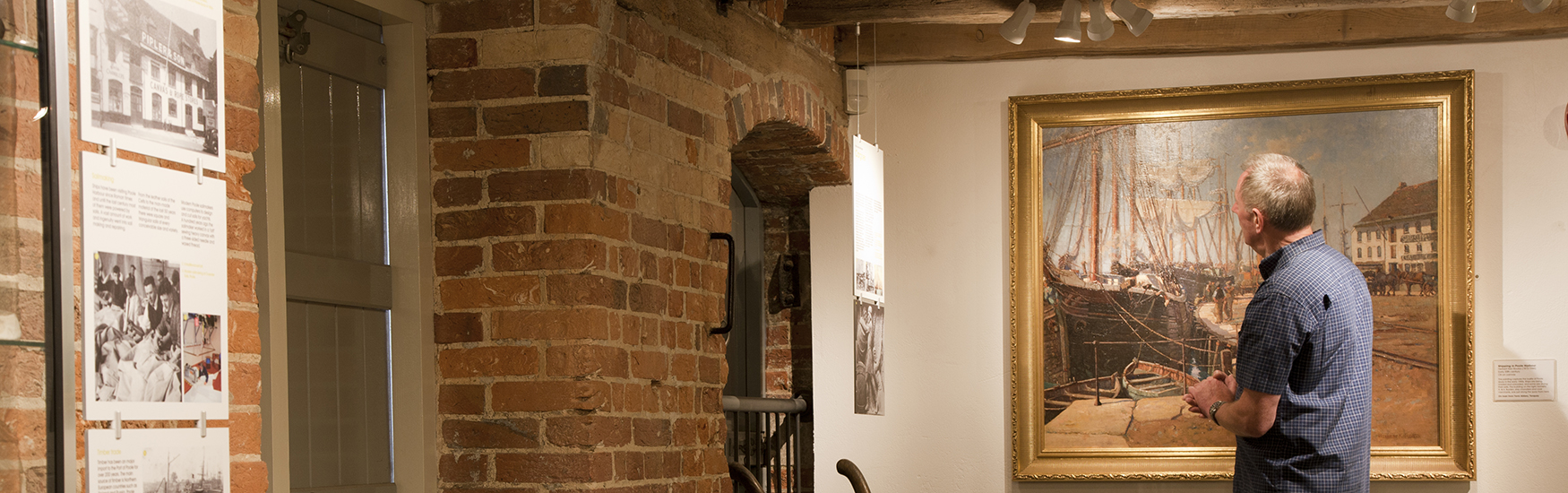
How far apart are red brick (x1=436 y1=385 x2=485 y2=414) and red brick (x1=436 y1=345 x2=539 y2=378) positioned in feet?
0.09

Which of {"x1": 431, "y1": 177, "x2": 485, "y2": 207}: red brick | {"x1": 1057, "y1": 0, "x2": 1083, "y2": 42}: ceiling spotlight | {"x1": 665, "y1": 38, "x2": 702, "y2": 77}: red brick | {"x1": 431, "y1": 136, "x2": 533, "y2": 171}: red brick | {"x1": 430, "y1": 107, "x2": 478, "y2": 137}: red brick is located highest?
{"x1": 1057, "y1": 0, "x2": 1083, "y2": 42}: ceiling spotlight

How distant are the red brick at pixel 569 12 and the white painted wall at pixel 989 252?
2.07 metres

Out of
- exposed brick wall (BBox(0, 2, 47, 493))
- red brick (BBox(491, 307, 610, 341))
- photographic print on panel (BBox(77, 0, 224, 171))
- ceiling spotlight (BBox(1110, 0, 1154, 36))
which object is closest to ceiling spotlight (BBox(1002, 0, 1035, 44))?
ceiling spotlight (BBox(1110, 0, 1154, 36))

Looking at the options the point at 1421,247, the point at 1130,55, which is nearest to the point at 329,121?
the point at 1130,55

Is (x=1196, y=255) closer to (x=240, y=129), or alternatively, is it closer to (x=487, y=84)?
(x=487, y=84)

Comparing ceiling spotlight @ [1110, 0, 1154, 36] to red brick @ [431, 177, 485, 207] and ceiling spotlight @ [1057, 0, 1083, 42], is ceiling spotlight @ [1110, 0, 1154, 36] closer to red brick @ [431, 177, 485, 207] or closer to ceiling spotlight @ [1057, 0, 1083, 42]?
ceiling spotlight @ [1057, 0, 1083, 42]

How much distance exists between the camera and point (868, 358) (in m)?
4.13

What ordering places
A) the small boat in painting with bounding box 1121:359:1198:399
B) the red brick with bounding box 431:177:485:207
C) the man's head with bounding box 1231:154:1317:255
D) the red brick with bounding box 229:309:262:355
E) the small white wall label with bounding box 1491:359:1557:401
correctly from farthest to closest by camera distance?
the small boat in painting with bounding box 1121:359:1198:399 < the small white wall label with bounding box 1491:359:1557:401 < the man's head with bounding box 1231:154:1317:255 < the red brick with bounding box 431:177:485:207 < the red brick with bounding box 229:309:262:355

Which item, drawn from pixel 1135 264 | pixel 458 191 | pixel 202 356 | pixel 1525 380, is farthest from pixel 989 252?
pixel 202 356

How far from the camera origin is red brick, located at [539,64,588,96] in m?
3.01

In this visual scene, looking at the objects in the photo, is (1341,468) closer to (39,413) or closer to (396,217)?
(396,217)

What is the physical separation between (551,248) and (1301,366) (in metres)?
1.82

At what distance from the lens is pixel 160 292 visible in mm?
1401

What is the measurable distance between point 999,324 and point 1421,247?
1.45 m
